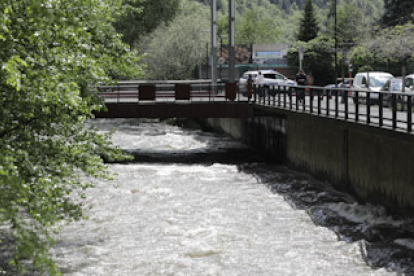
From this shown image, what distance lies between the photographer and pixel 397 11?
319 ft

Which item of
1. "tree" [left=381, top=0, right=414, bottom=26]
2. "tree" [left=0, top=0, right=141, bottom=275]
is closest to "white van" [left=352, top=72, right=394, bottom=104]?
"tree" [left=0, top=0, right=141, bottom=275]

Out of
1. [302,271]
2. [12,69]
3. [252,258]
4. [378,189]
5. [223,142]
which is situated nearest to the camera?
[12,69]

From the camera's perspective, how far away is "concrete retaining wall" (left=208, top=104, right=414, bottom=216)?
62.6ft

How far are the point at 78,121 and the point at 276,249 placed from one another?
217 inches

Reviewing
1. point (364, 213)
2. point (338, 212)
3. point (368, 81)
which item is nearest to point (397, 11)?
point (368, 81)

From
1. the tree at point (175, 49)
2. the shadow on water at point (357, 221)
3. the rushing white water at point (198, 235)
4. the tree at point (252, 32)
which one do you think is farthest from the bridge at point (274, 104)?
the tree at point (252, 32)

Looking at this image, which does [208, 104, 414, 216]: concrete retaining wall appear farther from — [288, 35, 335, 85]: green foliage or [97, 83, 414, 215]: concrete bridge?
[288, 35, 335, 85]: green foliage

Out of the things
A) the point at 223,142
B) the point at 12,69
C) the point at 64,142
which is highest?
the point at 12,69

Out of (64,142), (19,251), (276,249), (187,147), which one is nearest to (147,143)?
(187,147)

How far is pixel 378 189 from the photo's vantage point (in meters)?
20.8

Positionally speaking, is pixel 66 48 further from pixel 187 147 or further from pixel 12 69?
pixel 187 147

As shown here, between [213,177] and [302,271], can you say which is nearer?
[302,271]

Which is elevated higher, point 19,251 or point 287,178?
point 19,251

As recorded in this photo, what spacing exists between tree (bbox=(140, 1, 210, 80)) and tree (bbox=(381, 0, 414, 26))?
23.6 metres
